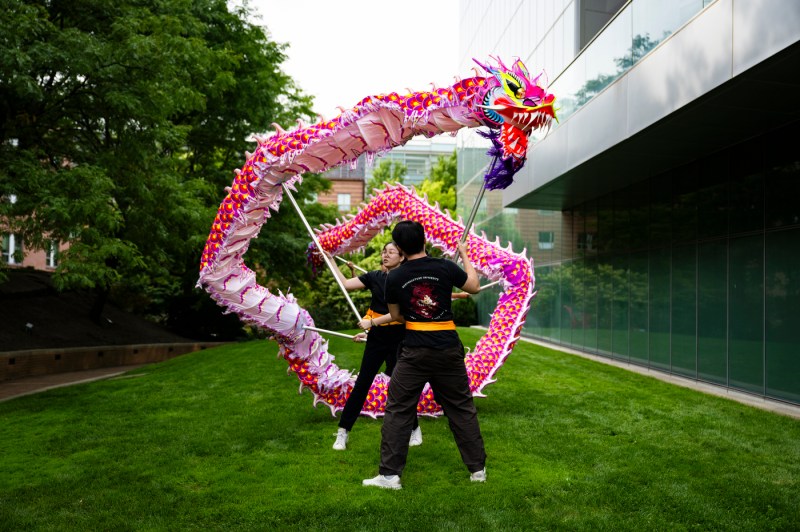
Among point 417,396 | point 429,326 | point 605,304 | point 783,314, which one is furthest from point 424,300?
point 605,304

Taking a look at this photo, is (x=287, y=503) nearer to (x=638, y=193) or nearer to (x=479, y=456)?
(x=479, y=456)

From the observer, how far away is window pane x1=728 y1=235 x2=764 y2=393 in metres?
10.0

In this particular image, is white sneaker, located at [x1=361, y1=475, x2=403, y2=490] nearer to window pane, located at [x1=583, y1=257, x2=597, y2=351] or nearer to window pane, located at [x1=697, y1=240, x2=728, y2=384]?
window pane, located at [x1=697, y1=240, x2=728, y2=384]

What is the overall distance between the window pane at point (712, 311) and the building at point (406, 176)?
1454 inches

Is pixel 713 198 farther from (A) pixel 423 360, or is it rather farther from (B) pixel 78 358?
(B) pixel 78 358

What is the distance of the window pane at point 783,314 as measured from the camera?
927cm

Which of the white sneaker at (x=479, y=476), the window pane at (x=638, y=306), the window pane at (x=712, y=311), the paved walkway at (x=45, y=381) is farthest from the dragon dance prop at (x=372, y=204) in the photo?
the window pane at (x=638, y=306)

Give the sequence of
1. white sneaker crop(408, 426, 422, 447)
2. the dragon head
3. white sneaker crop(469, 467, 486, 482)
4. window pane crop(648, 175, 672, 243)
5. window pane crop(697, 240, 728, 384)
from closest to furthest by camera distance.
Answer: the dragon head < white sneaker crop(469, 467, 486, 482) < white sneaker crop(408, 426, 422, 447) < window pane crop(697, 240, 728, 384) < window pane crop(648, 175, 672, 243)

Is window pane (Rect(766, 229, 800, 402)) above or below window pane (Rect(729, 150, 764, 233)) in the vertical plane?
below

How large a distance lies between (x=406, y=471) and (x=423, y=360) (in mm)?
1078

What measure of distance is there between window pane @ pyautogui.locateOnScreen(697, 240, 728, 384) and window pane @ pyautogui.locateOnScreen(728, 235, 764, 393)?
182mm

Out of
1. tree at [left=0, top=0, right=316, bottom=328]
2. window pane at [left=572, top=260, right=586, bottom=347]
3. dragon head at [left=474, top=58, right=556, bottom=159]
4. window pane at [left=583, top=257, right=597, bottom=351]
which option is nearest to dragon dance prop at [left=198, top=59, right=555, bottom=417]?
dragon head at [left=474, top=58, right=556, bottom=159]

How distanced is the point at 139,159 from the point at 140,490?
814cm

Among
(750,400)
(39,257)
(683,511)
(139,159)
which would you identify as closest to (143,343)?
(139,159)
